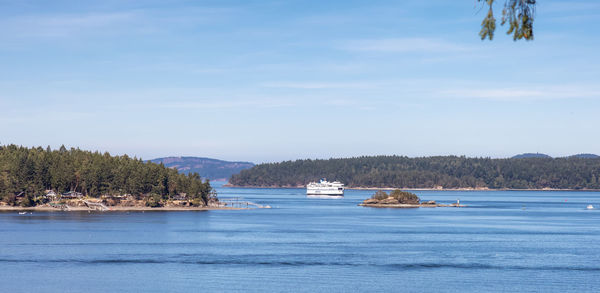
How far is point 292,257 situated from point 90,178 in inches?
4080

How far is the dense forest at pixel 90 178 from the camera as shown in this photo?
174 m

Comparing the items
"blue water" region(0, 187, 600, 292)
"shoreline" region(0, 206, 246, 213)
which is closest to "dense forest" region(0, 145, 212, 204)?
"shoreline" region(0, 206, 246, 213)

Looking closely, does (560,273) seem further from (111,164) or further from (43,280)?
(111,164)

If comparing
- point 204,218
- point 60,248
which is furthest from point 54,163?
point 60,248

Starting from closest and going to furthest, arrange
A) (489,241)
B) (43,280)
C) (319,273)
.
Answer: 1. (43,280)
2. (319,273)
3. (489,241)

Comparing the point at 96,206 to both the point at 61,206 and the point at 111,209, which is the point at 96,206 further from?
the point at 61,206

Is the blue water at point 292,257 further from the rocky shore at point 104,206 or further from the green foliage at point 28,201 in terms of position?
the rocky shore at point 104,206

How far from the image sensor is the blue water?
65.5m

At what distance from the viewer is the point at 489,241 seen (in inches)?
4188

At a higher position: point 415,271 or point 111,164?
point 111,164

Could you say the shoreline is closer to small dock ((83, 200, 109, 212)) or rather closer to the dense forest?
small dock ((83, 200, 109, 212))

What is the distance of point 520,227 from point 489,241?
34071 millimetres

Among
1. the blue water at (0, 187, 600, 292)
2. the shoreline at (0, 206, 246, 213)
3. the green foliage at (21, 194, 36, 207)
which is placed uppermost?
the green foliage at (21, 194, 36, 207)

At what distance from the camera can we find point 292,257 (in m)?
84.1
